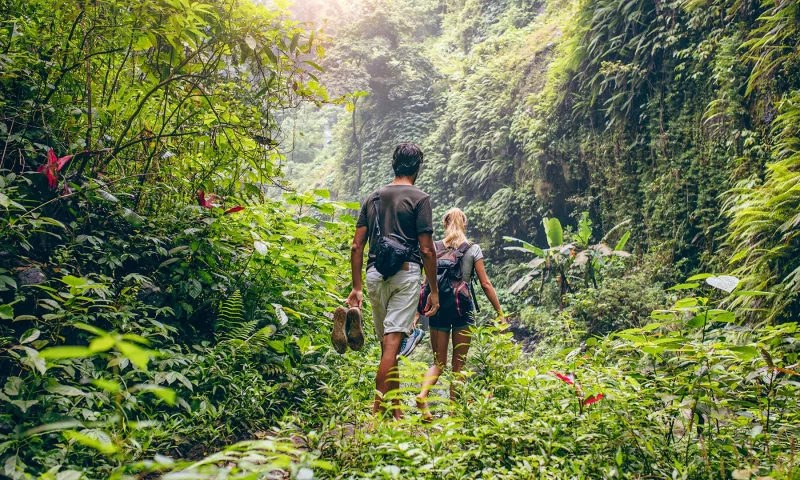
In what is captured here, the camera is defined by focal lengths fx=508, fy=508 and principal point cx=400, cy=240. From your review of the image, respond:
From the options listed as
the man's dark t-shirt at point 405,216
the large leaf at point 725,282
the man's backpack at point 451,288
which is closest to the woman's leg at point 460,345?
the man's backpack at point 451,288

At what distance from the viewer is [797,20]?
6.38 metres

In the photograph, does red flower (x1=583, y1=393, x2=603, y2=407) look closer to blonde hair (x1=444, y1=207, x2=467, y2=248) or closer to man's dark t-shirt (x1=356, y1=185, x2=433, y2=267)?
man's dark t-shirt (x1=356, y1=185, x2=433, y2=267)

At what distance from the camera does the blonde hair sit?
5402 millimetres

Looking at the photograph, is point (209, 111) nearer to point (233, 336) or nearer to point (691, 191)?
point (233, 336)

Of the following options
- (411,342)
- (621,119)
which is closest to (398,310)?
(411,342)

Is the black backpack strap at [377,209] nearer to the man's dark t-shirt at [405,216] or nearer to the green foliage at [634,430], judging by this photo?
the man's dark t-shirt at [405,216]

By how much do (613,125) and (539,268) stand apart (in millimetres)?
3471

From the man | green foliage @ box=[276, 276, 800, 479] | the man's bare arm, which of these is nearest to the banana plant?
the man

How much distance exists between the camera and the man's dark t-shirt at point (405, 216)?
4229mm

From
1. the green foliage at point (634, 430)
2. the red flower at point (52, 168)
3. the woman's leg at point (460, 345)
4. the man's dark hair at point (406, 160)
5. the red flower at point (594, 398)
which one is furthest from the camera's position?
the woman's leg at point (460, 345)

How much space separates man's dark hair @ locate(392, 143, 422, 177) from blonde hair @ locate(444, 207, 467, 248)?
1183 millimetres

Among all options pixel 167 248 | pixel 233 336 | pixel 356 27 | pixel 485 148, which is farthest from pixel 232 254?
pixel 356 27

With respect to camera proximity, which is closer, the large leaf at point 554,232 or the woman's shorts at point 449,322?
the woman's shorts at point 449,322

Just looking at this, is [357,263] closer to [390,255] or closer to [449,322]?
[390,255]
